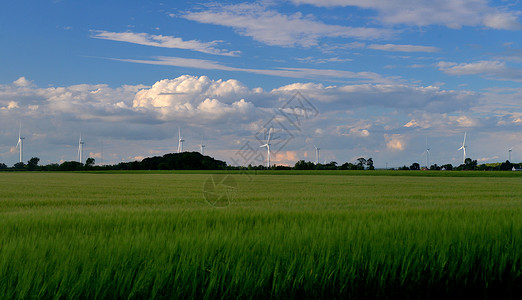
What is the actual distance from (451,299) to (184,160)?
107814 mm

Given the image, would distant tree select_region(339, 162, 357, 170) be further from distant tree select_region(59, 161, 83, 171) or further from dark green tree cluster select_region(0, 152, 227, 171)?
distant tree select_region(59, 161, 83, 171)

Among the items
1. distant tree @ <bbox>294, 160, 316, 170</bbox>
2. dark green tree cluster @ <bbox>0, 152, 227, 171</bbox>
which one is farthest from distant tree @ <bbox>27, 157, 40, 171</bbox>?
distant tree @ <bbox>294, 160, 316, 170</bbox>

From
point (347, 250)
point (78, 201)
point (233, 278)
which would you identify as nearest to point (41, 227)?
point (233, 278)

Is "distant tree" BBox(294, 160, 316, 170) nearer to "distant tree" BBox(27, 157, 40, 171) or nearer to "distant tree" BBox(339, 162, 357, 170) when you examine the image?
"distant tree" BBox(339, 162, 357, 170)

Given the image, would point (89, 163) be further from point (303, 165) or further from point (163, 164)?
point (303, 165)

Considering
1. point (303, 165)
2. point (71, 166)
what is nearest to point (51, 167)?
point (71, 166)

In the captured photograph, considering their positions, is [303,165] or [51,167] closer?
[303,165]

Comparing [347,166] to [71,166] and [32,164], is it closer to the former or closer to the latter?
[71,166]

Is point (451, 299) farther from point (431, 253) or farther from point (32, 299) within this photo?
point (32, 299)

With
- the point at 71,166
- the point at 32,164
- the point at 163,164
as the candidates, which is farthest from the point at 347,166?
the point at 32,164

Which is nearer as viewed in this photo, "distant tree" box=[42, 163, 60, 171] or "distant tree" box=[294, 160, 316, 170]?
"distant tree" box=[294, 160, 316, 170]

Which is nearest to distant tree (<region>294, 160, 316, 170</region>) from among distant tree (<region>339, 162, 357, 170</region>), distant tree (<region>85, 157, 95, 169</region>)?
distant tree (<region>339, 162, 357, 170</region>)

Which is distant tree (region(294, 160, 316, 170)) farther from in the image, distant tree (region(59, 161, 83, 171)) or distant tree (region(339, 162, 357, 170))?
distant tree (region(59, 161, 83, 171))

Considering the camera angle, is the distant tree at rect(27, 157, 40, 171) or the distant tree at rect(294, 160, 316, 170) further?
the distant tree at rect(27, 157, 40, 171)
